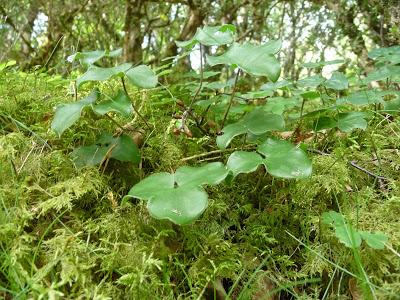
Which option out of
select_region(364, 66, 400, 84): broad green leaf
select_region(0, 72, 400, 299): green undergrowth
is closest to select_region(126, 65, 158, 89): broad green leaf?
select_region(0, 72, 400, 299): green undergrowth

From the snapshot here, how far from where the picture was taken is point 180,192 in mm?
893

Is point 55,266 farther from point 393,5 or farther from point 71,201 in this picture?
point 393,5

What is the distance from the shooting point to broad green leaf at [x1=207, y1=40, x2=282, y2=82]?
1062 mm

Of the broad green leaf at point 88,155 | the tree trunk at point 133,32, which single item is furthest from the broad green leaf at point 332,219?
the tree trunk at point 133,32

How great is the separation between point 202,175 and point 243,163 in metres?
0.11

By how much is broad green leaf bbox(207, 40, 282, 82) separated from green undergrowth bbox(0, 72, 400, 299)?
29 cm

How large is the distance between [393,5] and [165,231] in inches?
68.5

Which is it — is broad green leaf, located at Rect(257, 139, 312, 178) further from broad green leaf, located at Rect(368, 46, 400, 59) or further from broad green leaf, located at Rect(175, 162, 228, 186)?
broad green leaf, located at Rect(368, 46, 400, 59)

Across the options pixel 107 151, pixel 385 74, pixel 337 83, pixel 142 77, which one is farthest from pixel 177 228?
pixel 385 74

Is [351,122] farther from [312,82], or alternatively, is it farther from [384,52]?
[384,52]

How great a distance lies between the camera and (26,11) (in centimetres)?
362

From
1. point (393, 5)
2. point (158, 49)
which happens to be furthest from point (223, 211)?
point (158, 49)

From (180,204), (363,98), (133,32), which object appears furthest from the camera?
(133,32)

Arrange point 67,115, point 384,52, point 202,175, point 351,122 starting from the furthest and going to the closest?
point 384,52, point 351,122, point 67,115, point 202,175
